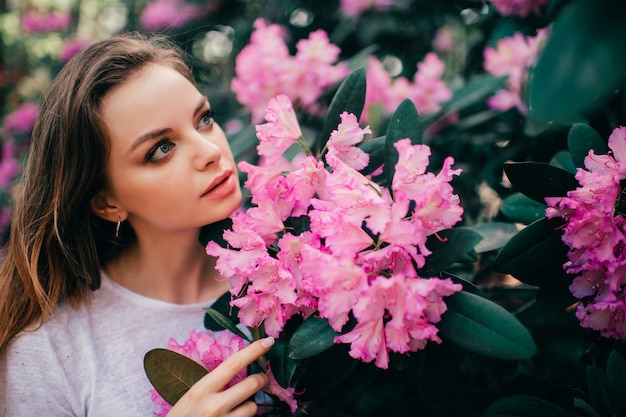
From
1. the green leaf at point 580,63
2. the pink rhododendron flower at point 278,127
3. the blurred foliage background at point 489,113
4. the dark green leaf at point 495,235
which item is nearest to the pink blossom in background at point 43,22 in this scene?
the blurred foliage background at point 489,113

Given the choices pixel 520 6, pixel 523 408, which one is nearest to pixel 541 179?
pixel 523 408

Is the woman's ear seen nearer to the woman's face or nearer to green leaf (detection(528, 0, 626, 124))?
the woman's face

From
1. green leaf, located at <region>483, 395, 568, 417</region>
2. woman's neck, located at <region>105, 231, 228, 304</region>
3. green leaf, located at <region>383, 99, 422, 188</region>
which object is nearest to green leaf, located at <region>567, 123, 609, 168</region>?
green leaf, located at <region>383, 99, 422, 188</region>

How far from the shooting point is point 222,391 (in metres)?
0.88

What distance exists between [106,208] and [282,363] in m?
0.64

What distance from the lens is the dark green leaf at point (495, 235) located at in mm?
955

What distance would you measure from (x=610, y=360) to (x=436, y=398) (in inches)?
12.3

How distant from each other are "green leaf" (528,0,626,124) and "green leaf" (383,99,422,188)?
0.29 metres

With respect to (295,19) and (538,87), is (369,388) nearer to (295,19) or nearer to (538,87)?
(538,87)

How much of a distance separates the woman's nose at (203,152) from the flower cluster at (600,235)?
65 centimetres

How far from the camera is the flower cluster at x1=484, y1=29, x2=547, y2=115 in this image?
4.91ft

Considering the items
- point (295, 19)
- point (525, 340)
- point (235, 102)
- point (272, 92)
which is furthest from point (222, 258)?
point (295, 19)

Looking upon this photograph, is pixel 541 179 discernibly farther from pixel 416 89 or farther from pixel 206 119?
pixel 416 89

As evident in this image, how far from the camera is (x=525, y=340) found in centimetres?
66
